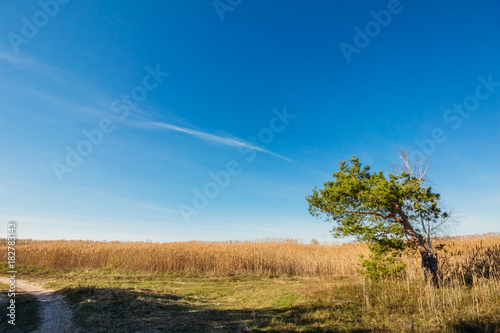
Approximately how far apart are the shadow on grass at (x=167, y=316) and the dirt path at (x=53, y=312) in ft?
0.96

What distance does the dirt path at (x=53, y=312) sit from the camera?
7.55 metres

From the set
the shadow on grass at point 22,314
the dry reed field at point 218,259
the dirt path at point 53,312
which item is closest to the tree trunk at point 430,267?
the dry reed field at point 218,259

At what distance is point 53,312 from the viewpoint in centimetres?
905

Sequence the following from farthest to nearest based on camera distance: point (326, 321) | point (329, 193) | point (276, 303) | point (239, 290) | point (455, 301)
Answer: point (239, 290) < point (329, 193) < point (276, 303) < point (455, 301) < point (326, 321)

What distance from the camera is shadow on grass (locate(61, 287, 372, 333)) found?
7.14 m

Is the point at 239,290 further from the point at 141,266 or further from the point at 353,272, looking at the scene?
the point at 141,266

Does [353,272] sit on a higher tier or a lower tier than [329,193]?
lower

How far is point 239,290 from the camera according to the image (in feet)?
42.5

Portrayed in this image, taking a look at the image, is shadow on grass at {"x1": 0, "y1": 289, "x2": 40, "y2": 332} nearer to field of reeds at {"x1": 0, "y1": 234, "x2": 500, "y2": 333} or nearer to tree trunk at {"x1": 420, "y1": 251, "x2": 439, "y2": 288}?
field of reeds at {"x1": 0, "y1": 234, "x2": 500, "y2": 333}

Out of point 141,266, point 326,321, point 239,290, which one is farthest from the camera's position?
point 141,266

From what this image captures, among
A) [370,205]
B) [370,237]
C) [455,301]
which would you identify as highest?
[370,205]

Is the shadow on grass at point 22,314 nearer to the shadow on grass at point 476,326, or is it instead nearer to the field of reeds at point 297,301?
the field of reeds at point 297,301

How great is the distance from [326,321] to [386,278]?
5525 mm

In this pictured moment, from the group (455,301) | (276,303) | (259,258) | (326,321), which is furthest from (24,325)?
(259,258)
